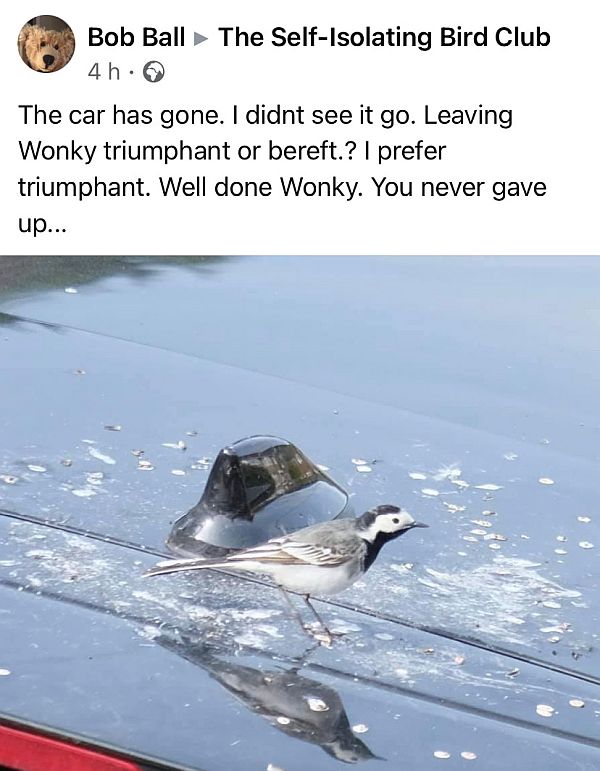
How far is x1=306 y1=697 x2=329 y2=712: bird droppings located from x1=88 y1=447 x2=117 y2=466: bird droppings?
75 cm

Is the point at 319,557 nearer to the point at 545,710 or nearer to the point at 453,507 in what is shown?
the point at 545,710

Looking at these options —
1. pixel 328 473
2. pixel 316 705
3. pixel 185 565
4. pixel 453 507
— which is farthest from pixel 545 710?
pixel 328 473

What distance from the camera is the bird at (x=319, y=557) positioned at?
5.72ft

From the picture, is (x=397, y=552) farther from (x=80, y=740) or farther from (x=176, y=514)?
(x=80, y=740)

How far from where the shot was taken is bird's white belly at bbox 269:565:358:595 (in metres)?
1.74

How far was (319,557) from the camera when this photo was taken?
1.76m

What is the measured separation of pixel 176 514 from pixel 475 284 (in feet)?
4.77

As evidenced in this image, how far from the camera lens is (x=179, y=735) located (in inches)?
56.3

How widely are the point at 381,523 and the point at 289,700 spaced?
1.12 ft
